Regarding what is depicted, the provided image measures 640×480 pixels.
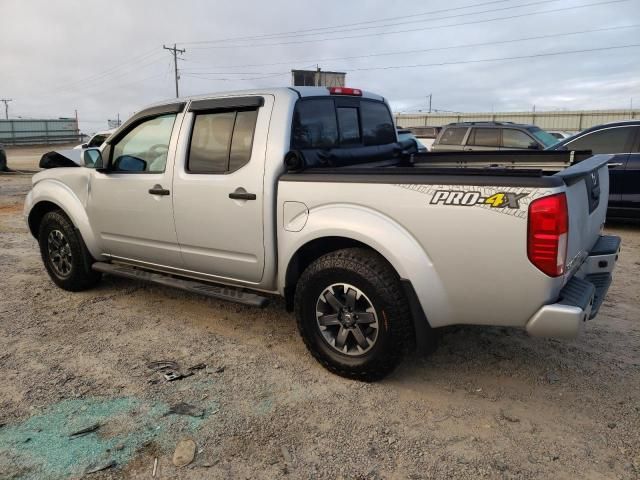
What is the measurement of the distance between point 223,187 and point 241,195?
195 mm

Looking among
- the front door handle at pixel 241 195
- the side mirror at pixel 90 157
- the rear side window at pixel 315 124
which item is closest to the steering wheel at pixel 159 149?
the side mirror at pixel 90 157

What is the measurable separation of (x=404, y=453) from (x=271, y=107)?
2.37 meters

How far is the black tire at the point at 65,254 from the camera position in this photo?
4863 mm

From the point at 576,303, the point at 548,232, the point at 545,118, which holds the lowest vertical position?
the point at 576,303

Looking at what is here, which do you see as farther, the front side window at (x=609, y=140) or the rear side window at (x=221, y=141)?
the front side window at (x=609, y=140)

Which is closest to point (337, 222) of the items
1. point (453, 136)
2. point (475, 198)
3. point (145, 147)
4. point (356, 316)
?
point (356, 316)

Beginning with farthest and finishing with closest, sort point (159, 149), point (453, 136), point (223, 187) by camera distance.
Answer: point (453, 136), point (159, 149), point (223, 187)

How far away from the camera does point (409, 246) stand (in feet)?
9.57

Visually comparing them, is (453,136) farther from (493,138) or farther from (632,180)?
(632,180)

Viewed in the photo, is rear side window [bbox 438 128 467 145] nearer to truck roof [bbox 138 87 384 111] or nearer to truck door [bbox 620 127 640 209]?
truck door [bbox 620 127 640 209]

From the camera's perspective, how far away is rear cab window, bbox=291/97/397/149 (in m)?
3.67

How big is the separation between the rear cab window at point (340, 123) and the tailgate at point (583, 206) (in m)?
1.72

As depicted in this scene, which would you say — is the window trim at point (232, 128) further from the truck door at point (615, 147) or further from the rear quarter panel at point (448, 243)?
the truck door at point (615, 147)

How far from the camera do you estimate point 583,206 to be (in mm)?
2965
